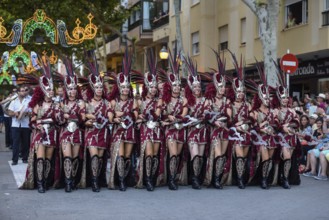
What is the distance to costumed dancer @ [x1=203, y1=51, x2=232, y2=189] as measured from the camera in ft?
37.0

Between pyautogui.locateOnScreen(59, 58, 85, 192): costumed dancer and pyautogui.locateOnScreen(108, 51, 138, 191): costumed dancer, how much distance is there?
0.58 meters

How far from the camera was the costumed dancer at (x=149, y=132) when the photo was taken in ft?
36.7

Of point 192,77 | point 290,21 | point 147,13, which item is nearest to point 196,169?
point 192,77

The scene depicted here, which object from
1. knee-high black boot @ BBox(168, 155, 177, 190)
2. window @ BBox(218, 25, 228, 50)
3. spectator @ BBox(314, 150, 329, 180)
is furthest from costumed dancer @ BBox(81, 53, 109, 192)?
window @ BBox(218, 25, 228, 50)

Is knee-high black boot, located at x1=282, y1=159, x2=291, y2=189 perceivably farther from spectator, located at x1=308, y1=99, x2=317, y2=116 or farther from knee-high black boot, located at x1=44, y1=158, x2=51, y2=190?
spectator, located at x1=308, y1=99, x2=317, y2=116

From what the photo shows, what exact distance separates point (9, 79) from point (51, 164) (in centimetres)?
2079

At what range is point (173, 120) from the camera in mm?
11125

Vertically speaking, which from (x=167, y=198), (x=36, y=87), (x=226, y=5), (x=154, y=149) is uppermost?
(x=226, y=5)

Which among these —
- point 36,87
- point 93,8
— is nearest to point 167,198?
point 36,87

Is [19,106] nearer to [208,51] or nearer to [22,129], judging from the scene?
[22,129]

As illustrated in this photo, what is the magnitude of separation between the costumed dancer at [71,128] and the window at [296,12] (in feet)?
44.4

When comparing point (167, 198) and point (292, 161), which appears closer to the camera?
point (167, 198)

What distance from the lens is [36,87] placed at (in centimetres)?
1105

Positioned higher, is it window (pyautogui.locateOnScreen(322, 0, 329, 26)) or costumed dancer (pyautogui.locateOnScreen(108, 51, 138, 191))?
window (pyautogui.locateOnScreen(322, 0, 329, 26))
